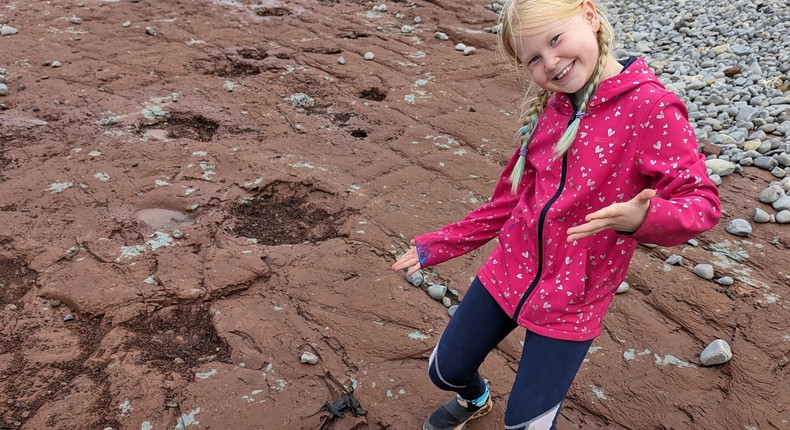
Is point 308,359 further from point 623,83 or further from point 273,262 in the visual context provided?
point 623,83

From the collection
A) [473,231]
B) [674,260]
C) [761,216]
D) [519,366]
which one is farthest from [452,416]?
[761,216]

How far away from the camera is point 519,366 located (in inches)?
77.5

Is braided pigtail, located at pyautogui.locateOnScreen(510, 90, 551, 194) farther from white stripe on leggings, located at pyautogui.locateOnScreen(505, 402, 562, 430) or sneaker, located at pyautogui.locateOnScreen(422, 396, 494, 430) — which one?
sneaker, located at pyautogui.locateOnScreen(422, 396, 494, 430)

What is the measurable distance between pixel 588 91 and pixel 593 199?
1.02 ft

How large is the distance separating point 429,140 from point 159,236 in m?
2.07

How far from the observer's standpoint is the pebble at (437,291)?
123 inches

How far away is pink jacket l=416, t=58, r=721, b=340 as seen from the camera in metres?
1.56

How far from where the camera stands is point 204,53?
18.9ft

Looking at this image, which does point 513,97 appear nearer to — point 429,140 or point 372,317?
point 429,140

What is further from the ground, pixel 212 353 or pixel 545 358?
pixel 545 358

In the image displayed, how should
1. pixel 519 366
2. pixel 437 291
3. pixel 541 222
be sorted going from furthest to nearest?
pixel 437 291
pixel 519 366
pixel 541 222

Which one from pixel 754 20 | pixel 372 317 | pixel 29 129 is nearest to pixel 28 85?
pixel 29 129

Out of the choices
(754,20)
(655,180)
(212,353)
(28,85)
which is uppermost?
(655,180)

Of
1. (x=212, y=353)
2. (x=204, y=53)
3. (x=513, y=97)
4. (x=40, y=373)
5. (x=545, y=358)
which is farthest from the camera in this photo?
(x=204, y=53)
